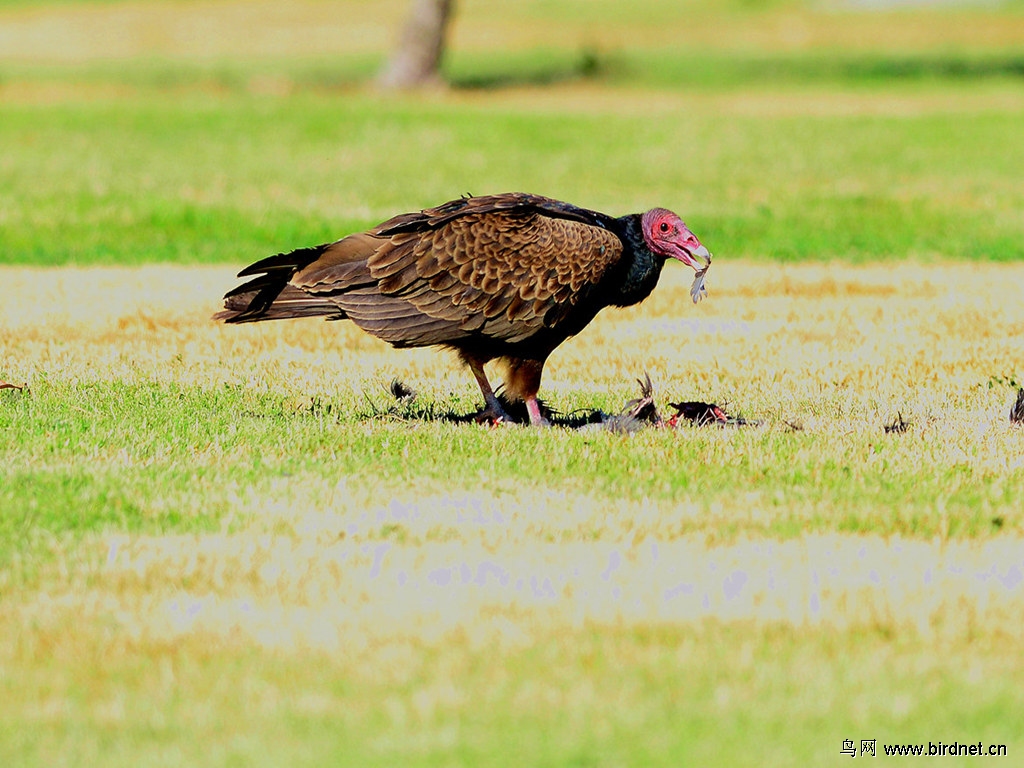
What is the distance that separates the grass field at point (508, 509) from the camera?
4.88 metres

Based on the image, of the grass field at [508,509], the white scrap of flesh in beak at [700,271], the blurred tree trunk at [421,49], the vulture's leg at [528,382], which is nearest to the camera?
the grass field at [508,509]

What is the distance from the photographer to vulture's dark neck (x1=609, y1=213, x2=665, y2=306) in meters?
Answer: 8.85

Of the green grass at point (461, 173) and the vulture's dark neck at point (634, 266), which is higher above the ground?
the vulture's dark neck at point (634, 266)

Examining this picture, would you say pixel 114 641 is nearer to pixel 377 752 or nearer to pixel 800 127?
pixel 377 752

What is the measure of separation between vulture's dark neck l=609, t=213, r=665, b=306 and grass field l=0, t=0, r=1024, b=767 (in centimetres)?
75

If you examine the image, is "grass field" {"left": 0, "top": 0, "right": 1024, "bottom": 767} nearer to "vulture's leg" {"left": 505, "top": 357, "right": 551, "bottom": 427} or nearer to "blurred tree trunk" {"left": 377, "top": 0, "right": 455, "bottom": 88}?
"vulture's leg" {"left": 505, "top": 357, "right": 551, "bottom": 427}

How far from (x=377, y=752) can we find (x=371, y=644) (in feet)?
2.83

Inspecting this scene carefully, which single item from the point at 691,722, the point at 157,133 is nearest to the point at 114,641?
the point at 691,722

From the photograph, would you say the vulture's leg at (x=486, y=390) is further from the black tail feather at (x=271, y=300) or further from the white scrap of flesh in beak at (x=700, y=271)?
the white scrap of flesh in beak at (x=700, y=271)

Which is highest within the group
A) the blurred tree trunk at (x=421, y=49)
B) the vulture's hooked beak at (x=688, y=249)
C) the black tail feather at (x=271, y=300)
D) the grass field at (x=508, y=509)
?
the blurred tree trunk at (x=421, y=49)

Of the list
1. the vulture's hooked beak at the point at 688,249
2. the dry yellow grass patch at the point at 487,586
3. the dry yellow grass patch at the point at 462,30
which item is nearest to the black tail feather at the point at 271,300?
the vulture's hooked beak at the point at 688,249

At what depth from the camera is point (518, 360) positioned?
906 centimetres

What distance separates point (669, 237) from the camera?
8.81m

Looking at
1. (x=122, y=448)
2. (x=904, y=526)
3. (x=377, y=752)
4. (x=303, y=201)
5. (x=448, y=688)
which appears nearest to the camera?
(x=377, y=752)
